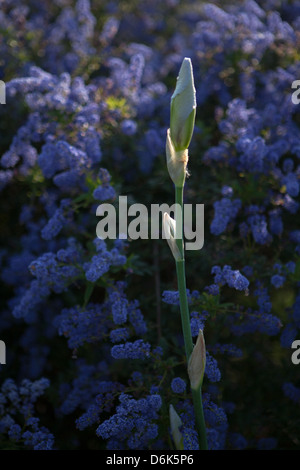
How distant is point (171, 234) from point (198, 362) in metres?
0.39

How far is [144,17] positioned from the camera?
397 centimetres

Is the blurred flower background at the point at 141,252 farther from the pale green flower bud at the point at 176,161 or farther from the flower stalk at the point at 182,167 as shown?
the pale green flower bud at the point at 176,161

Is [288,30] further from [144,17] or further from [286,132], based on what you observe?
[144,17]

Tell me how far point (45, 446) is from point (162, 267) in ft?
3.35

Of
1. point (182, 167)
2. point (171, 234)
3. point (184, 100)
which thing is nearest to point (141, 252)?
point (171, 234)

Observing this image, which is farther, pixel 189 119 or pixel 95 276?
pixel 95 276

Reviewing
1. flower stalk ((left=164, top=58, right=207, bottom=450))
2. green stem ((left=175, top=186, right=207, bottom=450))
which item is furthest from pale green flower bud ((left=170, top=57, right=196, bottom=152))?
green stem ((left=175, top=186, right=207, bottom=450))

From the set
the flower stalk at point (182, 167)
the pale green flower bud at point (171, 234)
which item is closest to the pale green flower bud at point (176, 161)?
the flower stalk at point (182, 167)

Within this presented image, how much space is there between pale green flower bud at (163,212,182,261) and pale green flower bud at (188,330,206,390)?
0.25 metres

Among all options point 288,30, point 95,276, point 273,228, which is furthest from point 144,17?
point 95,276

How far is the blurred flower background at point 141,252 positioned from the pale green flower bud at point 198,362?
0.20 meters

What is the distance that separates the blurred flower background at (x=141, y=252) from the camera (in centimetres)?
190

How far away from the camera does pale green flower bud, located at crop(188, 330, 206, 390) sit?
1455 mm

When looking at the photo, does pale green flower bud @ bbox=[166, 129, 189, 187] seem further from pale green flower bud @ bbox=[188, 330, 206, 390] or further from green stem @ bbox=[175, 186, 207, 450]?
pale green flower bud @ bbox=[188, 330, 206, 390]
